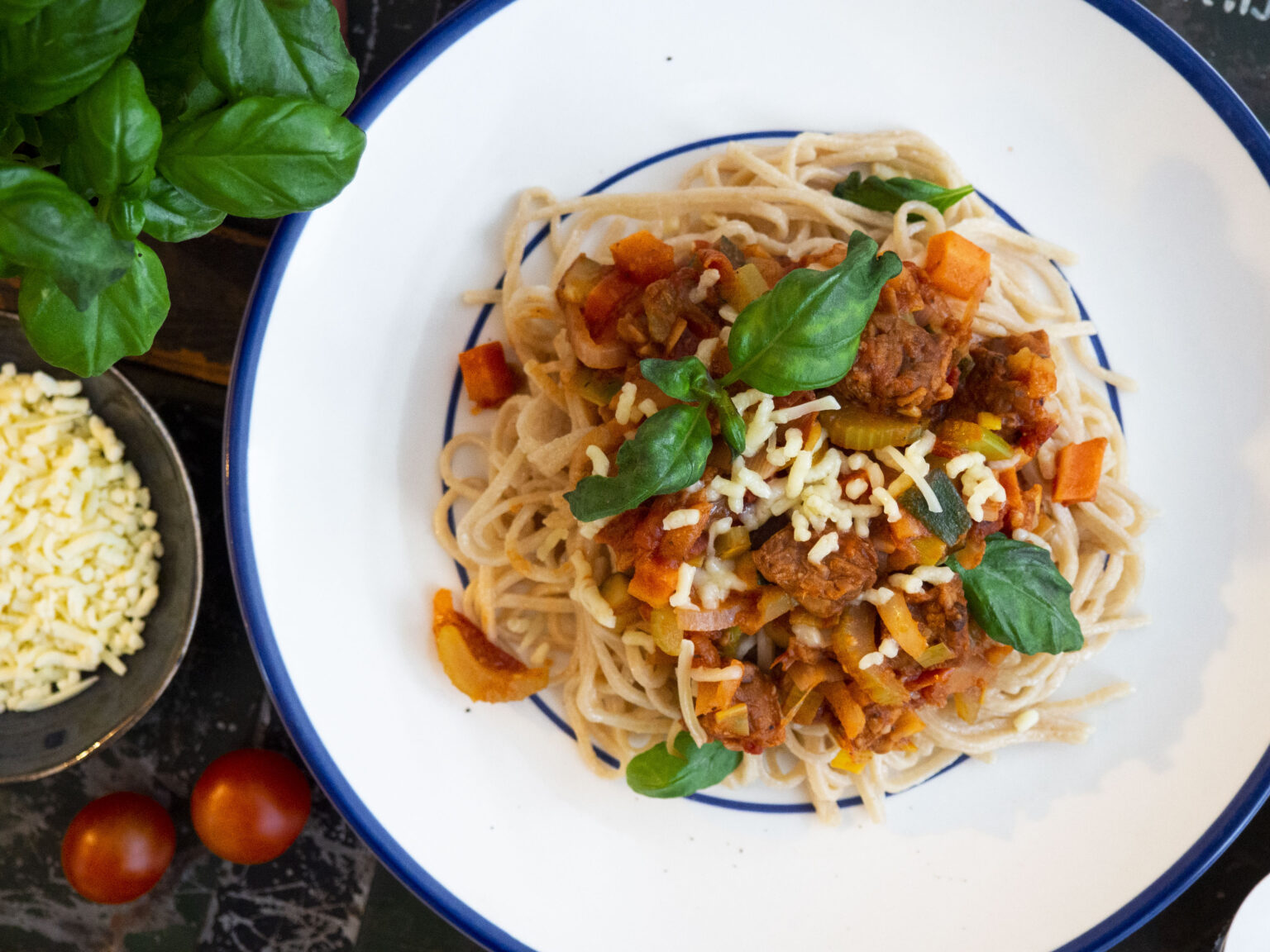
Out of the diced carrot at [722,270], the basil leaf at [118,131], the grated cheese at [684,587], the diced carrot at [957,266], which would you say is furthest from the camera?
the diced carrot at [957,266]

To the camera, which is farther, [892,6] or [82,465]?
[82,465]

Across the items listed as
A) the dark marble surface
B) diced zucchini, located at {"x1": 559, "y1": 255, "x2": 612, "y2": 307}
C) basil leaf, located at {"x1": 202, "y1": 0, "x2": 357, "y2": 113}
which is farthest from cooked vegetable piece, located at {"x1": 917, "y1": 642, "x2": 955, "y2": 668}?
basil leaf, located at {"x1": 202, "y1": 0, "x2": 357, "y2": 113}

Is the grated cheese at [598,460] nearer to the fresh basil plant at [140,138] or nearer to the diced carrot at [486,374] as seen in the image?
the diced carrot at [486,374]

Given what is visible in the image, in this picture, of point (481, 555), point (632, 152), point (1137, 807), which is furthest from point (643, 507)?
point (1137, 807)

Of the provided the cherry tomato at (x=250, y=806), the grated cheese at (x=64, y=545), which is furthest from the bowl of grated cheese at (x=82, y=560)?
the cherry tomato at (x=250, y=806)

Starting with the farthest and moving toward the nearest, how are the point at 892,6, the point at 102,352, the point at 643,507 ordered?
the point at 892,6 → the point at 643,507 → the point at 102,352

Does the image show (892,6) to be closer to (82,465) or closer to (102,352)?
(102,352)
